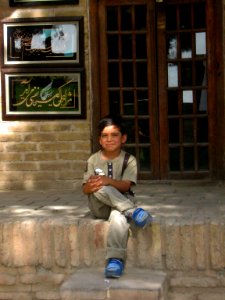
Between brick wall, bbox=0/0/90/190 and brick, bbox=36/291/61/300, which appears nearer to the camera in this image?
brick, bbox=36/291/61/300

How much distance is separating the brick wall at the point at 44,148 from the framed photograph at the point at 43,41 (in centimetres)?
9

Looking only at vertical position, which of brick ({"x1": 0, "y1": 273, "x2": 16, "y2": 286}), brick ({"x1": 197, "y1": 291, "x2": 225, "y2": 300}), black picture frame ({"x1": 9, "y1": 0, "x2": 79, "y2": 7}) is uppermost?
black picture frame ({"x1": 9, "y1": 0, "x2": 79, "y2": 7})

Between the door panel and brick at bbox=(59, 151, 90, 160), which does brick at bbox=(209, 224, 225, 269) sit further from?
brick at bbox=(59, 151, 90, 160)

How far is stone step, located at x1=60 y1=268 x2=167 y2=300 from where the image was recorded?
401 cm

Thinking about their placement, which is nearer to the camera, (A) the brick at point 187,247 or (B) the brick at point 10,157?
(A) the brick at point 187,247

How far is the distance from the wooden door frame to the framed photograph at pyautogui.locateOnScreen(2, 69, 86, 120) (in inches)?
7.5

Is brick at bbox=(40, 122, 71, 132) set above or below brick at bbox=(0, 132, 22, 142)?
above

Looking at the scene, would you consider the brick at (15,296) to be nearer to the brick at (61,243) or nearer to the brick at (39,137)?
the brick at (61,243)

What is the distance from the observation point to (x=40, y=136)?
6.89 m

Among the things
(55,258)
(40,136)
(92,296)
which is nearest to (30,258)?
(55,258)

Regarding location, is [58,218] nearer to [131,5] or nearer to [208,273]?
[208,273]

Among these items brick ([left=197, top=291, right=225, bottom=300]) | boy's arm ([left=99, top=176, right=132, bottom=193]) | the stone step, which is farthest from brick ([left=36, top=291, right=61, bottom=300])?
brick ([left=197, top=291, right=225, bottom=300])

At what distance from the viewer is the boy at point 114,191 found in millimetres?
4340

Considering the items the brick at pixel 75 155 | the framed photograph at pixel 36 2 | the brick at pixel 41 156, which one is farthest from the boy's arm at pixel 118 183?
the framed photograph at pixel 36 2
